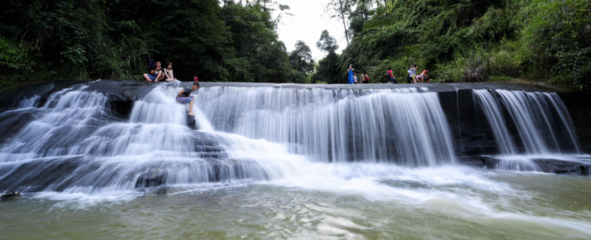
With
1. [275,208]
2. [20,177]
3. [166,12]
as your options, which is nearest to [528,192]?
[275,208]

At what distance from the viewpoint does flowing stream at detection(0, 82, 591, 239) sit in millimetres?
2777

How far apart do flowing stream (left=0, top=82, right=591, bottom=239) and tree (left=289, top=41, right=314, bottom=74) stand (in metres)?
28.2

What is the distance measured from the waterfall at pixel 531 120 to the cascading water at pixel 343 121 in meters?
1.44

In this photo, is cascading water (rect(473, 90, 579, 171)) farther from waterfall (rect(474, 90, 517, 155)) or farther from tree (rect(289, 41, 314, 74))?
tree (rect(289, 41, 314, 74))

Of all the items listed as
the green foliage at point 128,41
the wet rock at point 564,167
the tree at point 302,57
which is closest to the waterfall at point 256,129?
the wet rock at point 564,167

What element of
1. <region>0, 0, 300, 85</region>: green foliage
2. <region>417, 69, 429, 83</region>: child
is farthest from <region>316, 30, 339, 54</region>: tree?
<region>417, 69, 429, 83</region>: child

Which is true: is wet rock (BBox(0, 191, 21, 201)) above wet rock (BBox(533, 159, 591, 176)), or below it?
above

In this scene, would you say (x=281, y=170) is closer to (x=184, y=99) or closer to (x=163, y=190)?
(x=163, y=190)

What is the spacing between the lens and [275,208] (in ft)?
11.0

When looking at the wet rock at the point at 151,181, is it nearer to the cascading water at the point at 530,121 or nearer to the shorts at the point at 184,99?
the shorts at the point at 184,99

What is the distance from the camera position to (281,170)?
5336mm

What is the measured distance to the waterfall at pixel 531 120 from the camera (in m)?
7.19

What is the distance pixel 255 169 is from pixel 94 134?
3.69 metres

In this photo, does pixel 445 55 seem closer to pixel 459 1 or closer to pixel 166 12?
pixel 459 1
